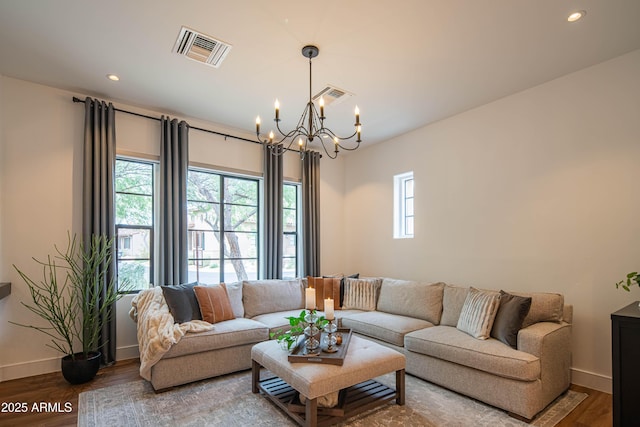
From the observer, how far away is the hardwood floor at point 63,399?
97.7 inches

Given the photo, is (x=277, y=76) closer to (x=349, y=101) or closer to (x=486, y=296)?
(x=349, y=101)

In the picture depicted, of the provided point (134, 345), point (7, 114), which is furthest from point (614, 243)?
point (7, 114)

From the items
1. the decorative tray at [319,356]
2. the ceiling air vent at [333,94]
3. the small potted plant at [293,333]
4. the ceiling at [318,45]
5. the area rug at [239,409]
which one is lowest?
the area rug at [239,409]

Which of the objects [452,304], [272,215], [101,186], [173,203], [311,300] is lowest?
[452,304]

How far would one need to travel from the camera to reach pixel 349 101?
3799 mm

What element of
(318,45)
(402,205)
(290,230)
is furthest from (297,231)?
(318,45)

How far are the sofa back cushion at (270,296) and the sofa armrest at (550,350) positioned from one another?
2595 mm

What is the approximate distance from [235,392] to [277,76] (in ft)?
9.47

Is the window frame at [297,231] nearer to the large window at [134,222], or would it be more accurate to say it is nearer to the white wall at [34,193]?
the large window at [134,222]

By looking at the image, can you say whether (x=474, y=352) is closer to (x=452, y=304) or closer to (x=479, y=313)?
(x=479, y=313)

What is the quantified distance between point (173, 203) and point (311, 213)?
2010 mm

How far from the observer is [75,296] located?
3.50 m

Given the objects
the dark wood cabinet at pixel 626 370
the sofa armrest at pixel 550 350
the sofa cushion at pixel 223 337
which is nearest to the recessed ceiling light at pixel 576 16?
the dark wood cabinet at pixel 626 370

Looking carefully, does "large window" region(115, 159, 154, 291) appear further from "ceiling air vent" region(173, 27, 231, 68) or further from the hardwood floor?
"ceiling air vent" region(173, 27, 231, 68)
